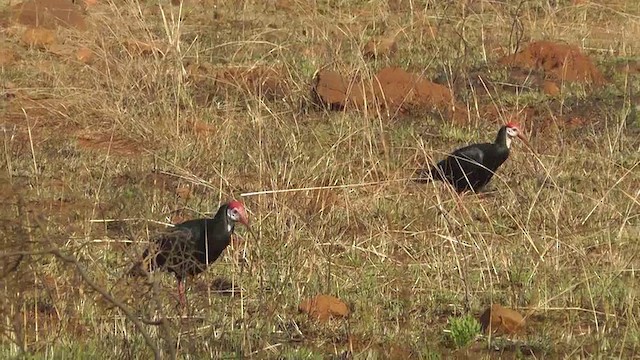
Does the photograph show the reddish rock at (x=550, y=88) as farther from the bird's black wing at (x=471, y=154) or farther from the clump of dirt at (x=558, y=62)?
the bird's black wing at (x=471, y=154)

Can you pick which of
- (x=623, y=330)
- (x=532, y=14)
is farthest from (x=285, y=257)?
(x=532, y=14)

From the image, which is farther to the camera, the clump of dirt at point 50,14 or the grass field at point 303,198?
the clump of dirt at point 50,14

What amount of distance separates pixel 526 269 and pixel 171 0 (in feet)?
26.7

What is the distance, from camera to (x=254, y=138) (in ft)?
27.3

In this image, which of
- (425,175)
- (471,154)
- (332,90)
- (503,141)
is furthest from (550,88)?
(425,175)

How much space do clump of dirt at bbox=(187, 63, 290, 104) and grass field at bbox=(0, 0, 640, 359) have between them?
0.03 m

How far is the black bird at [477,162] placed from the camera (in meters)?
8.50

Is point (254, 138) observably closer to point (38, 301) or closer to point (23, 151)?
point (23, 151)

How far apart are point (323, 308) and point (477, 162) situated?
9.38 ft

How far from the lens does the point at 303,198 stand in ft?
24.5

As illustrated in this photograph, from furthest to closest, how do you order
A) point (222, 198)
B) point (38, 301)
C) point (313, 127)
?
point (313, 127)
point (222, 198)
point (38, 301)

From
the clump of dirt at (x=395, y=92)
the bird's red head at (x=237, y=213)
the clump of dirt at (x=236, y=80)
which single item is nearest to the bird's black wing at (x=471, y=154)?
the clump of dirt at (x=395, y=92)

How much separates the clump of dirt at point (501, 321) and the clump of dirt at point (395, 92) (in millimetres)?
4025

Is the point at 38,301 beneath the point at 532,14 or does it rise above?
above
